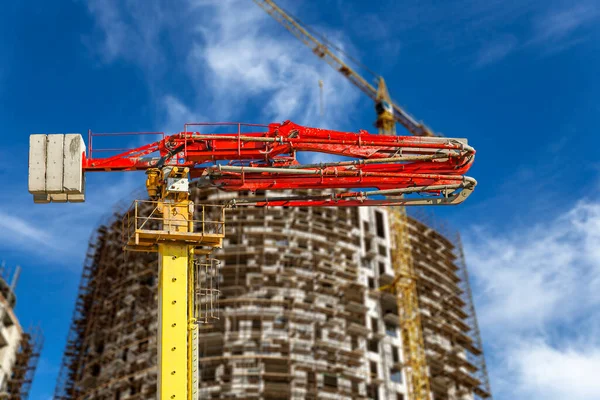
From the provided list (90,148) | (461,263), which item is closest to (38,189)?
(90,148)

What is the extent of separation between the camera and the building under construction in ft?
258

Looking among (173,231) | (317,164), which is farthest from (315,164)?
(173,231)

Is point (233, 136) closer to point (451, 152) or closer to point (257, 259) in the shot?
point (451, 152)

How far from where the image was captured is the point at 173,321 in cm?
2936

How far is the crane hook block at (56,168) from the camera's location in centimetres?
3131

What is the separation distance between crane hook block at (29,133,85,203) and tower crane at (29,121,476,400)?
35 millimetres

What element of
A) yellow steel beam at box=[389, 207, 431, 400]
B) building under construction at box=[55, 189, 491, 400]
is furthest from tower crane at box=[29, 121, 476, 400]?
yellow steel beam at box=[389, 207, 431, 400]

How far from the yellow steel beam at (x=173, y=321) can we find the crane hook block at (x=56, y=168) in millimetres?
4015

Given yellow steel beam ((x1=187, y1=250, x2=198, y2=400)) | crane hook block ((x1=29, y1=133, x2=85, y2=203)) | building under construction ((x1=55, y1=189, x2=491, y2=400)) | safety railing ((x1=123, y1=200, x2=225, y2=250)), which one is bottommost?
yellow steel beam ((x1=187, y1=250, x2=198, y2=400))

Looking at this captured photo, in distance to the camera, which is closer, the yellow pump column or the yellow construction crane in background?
the yellow pump column

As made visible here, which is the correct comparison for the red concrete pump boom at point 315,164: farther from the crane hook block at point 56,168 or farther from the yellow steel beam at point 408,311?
the yellow steel beam at point 408,311

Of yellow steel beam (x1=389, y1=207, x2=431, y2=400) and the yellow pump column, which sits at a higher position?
yellow steel beam (x1=389, y1=207, x2=431, y2=400)

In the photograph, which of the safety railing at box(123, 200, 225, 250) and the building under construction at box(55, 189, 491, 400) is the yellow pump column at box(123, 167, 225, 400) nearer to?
the safety railing at box(123, 200, 225, 250)

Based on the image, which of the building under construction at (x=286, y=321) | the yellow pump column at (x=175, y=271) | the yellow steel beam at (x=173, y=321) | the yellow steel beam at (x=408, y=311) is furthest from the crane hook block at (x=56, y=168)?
the yellow steel beam at (x=408, y=311)
